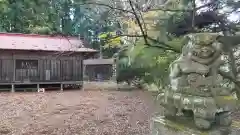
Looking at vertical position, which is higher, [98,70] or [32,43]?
[32,43]

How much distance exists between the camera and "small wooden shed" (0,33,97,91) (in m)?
13.1

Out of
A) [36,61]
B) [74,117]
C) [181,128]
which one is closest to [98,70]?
[36,61]

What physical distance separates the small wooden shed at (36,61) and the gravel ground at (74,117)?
2922 millimetres

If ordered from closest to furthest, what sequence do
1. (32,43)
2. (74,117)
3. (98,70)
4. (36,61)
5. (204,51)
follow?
(204,51)
(74,117)
(36,61)
(32,43)
(98,70)

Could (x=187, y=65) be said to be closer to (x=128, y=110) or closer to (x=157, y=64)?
(x=157, y=64)

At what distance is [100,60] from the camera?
19875mm

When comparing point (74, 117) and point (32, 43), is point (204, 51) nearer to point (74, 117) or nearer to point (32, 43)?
point (74, 117)

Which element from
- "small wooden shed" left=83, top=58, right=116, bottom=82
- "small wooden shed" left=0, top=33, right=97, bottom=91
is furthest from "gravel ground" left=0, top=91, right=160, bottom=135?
"small wooden shed" left=83, top=58, right=116, bottom=82

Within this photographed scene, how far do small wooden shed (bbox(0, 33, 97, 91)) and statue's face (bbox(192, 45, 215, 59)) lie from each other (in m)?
10.5

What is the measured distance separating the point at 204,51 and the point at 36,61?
12280 millimetres

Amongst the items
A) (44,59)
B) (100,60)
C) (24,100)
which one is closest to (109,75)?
(100,60)

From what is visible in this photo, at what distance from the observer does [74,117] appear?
755cm

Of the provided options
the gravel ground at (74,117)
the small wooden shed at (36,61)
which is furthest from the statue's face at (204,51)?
the small wooden shed at (36,61)

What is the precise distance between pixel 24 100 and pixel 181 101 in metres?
8.84
